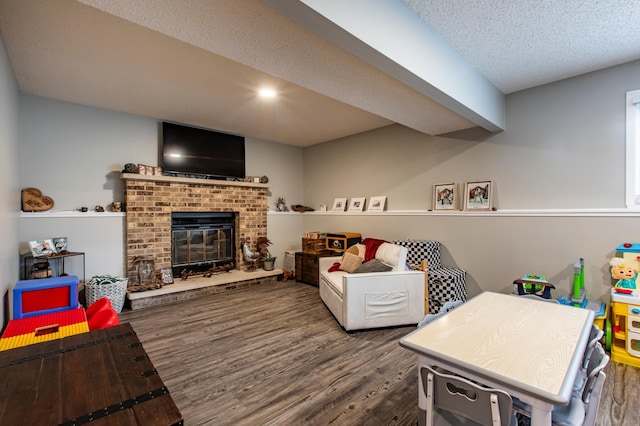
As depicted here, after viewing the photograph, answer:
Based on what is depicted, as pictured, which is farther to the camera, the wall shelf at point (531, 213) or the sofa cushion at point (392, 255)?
the sofa cushion at point (392, 255)

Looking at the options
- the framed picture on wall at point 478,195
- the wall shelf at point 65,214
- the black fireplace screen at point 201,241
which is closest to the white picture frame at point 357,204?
the framed picture on wall at point 478,195

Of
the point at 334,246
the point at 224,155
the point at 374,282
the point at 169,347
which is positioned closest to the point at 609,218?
the point at 374,282

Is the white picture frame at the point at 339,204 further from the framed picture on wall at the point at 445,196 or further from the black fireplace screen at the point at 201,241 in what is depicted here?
the black fireplace screen at the point at 201,241

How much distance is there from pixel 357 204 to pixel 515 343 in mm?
3839

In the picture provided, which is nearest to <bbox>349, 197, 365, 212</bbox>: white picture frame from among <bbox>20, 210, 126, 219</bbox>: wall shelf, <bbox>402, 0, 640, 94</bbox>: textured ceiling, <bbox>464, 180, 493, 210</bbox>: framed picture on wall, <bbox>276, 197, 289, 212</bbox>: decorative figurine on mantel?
<bbox>276, 197, 289, 212</bbox>: decorative figurine on mantel

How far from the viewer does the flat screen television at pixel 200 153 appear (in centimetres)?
442

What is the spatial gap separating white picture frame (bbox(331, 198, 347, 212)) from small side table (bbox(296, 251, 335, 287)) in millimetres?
882

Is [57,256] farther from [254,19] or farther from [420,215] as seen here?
[420,215]

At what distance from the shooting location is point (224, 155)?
4992 mm

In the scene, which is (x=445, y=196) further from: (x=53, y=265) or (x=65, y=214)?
(x=53, y=265)

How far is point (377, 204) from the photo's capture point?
15.8 ft

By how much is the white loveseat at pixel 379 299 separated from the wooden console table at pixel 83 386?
82.7 inches

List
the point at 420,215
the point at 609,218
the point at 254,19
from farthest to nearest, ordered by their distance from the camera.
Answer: the point at 420,215, the point at 609,218, the point at 254,19

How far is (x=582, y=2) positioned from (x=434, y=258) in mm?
2862
